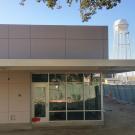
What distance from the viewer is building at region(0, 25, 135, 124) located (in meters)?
21.6

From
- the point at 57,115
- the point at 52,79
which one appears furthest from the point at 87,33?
the point at 57,115

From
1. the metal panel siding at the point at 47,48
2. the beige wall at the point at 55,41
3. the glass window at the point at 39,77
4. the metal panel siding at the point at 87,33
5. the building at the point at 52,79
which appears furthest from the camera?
the glass window at the point at 39,77

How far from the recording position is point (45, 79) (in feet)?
72.7

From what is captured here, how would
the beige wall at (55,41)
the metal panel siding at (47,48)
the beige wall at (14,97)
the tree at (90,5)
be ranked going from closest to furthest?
the tree at (90,5)
the beige wall at (14,97)
the beige wall at (55,41)
the metal panel siding at (47,48)

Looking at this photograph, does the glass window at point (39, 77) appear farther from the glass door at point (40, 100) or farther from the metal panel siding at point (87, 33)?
the metal panel siding at point (87, 33)

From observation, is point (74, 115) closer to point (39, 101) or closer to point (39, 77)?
point (39, 101)

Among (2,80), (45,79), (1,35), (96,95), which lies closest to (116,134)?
(96,95)

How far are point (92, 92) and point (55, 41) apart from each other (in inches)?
145

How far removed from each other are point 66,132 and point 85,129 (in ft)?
4.40

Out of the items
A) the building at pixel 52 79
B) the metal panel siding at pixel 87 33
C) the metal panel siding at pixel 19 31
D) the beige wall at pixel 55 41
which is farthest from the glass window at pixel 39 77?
the metal panel siding at pixel 87 33

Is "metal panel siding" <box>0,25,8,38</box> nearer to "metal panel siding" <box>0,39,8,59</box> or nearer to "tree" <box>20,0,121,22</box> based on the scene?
"metal panel siding" <box>0,39,8,59</box>

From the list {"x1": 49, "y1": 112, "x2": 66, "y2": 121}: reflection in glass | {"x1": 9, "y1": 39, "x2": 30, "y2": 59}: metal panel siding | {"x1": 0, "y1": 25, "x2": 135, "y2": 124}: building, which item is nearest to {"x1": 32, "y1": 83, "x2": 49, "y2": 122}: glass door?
{"x1": 0, "y1": 25, "x2": 135, "y2": 124}: building

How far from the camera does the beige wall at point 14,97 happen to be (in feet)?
70.4

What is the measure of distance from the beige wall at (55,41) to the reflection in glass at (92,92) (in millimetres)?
1295
